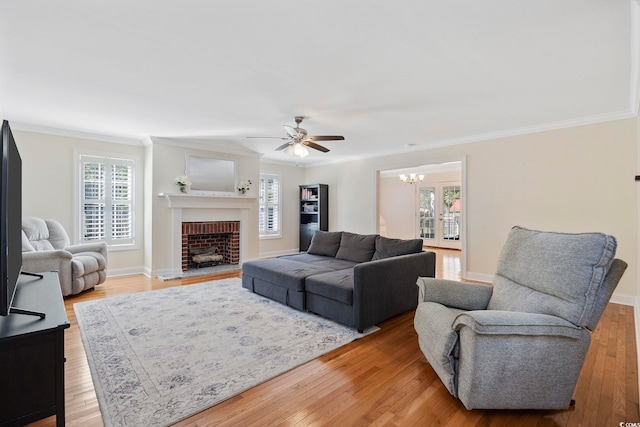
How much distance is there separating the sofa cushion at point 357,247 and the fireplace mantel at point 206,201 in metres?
2.57

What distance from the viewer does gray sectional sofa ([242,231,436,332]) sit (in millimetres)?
2973

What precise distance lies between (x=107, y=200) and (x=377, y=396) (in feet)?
17.3

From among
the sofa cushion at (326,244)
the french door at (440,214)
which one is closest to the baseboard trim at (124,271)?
the sofa cushion at (326,244)

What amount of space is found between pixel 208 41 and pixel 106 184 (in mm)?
4130

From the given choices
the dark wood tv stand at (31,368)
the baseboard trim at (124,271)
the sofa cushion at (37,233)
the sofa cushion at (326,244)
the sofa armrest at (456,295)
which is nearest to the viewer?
the dark wood tv stand at (31,368)

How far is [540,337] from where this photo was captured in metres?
1.70

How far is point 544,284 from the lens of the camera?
1.90 m

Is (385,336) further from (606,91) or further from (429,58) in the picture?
(606,91)

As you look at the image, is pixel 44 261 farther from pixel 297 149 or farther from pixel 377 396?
pixel 377 396

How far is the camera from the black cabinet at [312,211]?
7.59m

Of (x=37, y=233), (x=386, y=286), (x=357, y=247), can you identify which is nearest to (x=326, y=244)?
(x=357, y=247)

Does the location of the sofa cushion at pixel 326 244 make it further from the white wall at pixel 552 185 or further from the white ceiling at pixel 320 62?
the white wall at pixel 552 185

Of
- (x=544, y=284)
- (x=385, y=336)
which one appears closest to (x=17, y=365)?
(x=385, y=336)

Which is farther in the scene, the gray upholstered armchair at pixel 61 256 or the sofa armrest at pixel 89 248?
the sofa armrest at pixel 89 248
